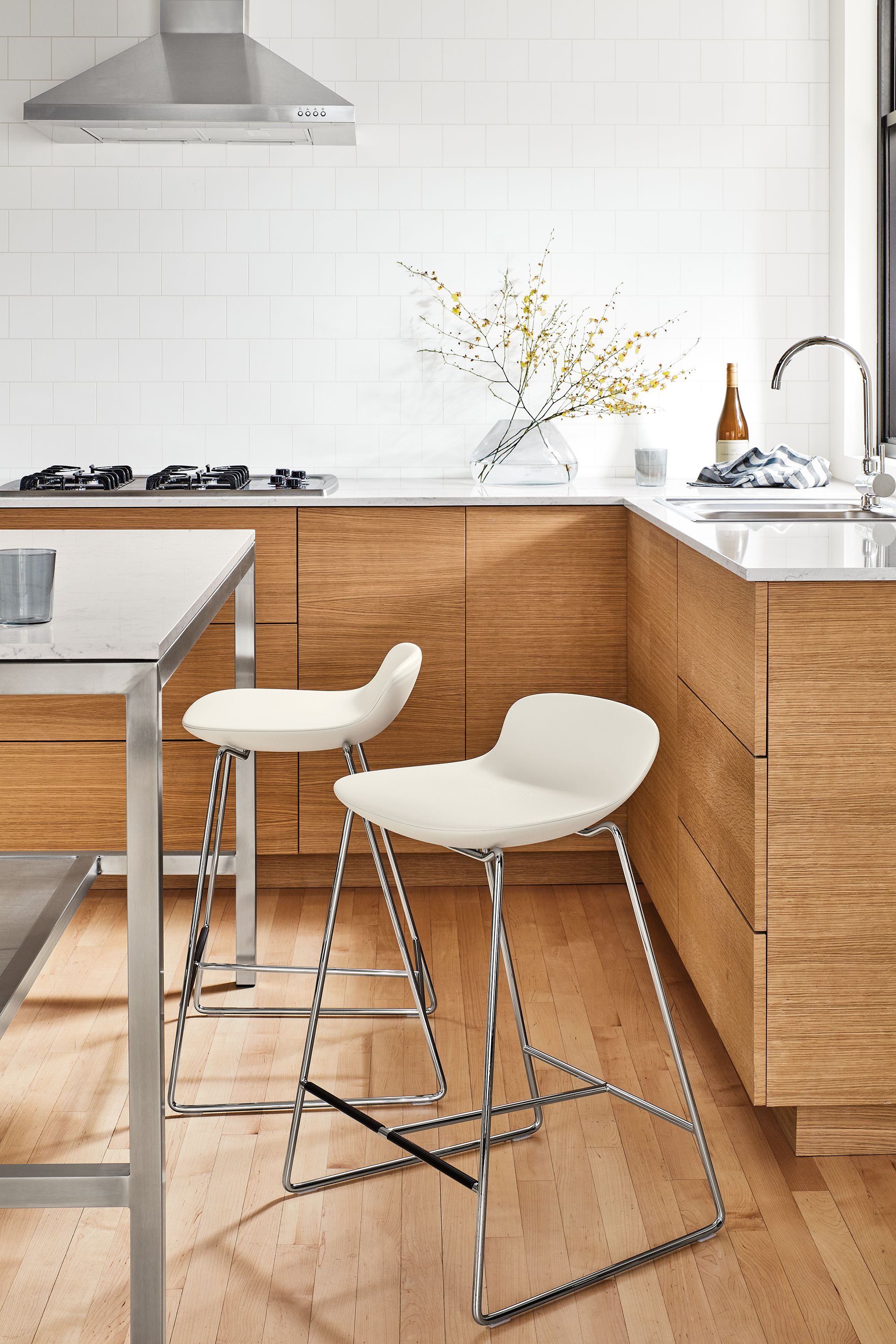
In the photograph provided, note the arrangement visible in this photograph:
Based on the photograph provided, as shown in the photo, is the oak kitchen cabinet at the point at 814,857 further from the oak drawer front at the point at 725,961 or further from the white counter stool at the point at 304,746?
the white counter stool at the point at 304,746

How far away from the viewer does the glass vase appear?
374 cm

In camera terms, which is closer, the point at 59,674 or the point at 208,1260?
the point at 59,674

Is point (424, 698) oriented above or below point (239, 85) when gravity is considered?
below

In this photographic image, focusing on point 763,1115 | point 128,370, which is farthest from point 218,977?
point 128,370

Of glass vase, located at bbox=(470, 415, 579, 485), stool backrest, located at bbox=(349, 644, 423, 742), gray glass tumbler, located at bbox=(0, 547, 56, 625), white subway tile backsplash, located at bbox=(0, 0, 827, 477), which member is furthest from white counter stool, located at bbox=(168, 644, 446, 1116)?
white subway tile backsplash, located at bbox=(0, 0, 827, 477)

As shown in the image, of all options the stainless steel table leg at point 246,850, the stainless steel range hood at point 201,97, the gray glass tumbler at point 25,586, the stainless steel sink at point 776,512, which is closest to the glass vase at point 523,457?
the stainless steel sink at point 776,512

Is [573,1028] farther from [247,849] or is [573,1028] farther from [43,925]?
[43,925]

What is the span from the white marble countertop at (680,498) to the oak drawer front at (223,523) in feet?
0.04

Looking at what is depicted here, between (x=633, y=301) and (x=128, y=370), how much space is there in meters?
1.61

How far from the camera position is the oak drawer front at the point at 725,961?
6.61ft

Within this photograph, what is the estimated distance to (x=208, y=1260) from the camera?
1852mm

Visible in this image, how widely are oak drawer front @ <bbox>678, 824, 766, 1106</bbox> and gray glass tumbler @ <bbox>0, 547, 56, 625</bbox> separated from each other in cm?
120

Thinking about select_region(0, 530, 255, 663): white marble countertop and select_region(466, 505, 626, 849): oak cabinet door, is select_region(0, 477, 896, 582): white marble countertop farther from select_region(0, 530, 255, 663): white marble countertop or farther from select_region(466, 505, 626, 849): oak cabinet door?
select_region(0, 530, 255, 663): white marble countertop

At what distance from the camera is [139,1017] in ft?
4.68
